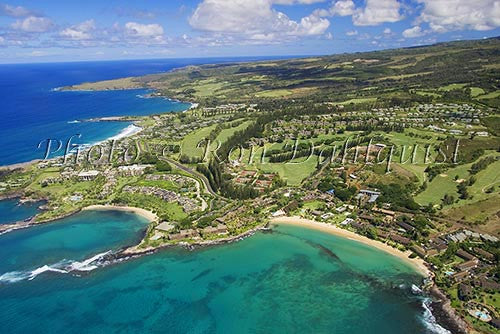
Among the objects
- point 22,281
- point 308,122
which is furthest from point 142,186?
point 308,122

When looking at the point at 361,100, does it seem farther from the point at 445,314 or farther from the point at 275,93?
the point at 445,314

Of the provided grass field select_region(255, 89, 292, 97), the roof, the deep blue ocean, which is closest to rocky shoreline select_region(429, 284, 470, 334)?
the roof

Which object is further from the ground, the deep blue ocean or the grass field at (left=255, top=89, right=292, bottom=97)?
the grass field at (left=255, top=89, right=292, bottom=97)

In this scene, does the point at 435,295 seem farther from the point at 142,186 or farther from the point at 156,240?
the point at 142,186

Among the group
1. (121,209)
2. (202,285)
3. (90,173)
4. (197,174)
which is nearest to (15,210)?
(90,173)

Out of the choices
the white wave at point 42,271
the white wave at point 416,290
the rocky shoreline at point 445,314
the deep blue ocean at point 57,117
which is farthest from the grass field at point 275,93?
the rocky shoreline at point 445,314

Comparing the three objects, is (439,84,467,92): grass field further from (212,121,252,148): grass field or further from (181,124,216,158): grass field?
(181,124,216,158): grass field
